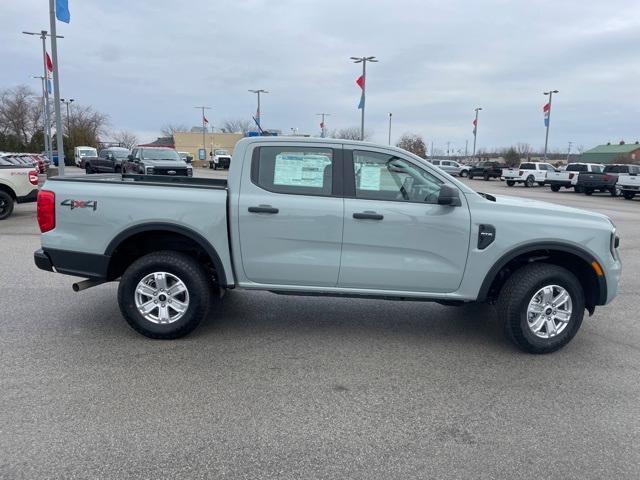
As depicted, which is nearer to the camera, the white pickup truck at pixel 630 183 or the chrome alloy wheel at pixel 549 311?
the chrome alloy wheel at pixel 549 311

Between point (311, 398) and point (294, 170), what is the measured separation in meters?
2.05

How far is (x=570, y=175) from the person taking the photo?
1204 inches

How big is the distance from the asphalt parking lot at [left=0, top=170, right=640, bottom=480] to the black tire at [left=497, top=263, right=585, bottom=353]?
0.51 feet

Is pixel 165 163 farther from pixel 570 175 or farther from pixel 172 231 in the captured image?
→ pixel 570 175

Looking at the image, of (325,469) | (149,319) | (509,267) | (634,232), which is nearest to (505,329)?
(509,267)

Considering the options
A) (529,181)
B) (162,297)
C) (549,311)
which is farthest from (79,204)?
(529,181)

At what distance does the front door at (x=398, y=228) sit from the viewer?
14.9ft

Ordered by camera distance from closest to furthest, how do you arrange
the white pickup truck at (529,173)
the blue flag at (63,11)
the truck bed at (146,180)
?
the truck bed at (146,180)
the blue flag at (63,11)
the white pickup truck at (529,173)

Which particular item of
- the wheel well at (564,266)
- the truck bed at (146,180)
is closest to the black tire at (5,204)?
the truck bed at (146,180)

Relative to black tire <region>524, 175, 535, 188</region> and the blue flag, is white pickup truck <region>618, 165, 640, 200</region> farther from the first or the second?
the blue flag

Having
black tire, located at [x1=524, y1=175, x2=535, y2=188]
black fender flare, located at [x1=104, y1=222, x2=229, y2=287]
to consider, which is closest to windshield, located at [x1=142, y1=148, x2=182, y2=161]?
black fender flare, located at [x1=104, y1=222, x2=229, y2=287]

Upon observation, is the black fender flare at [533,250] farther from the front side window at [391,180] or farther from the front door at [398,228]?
the front side window at [391,180]

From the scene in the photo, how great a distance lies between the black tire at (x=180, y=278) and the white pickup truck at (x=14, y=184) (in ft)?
31.6

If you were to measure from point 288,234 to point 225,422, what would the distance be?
1778mm
